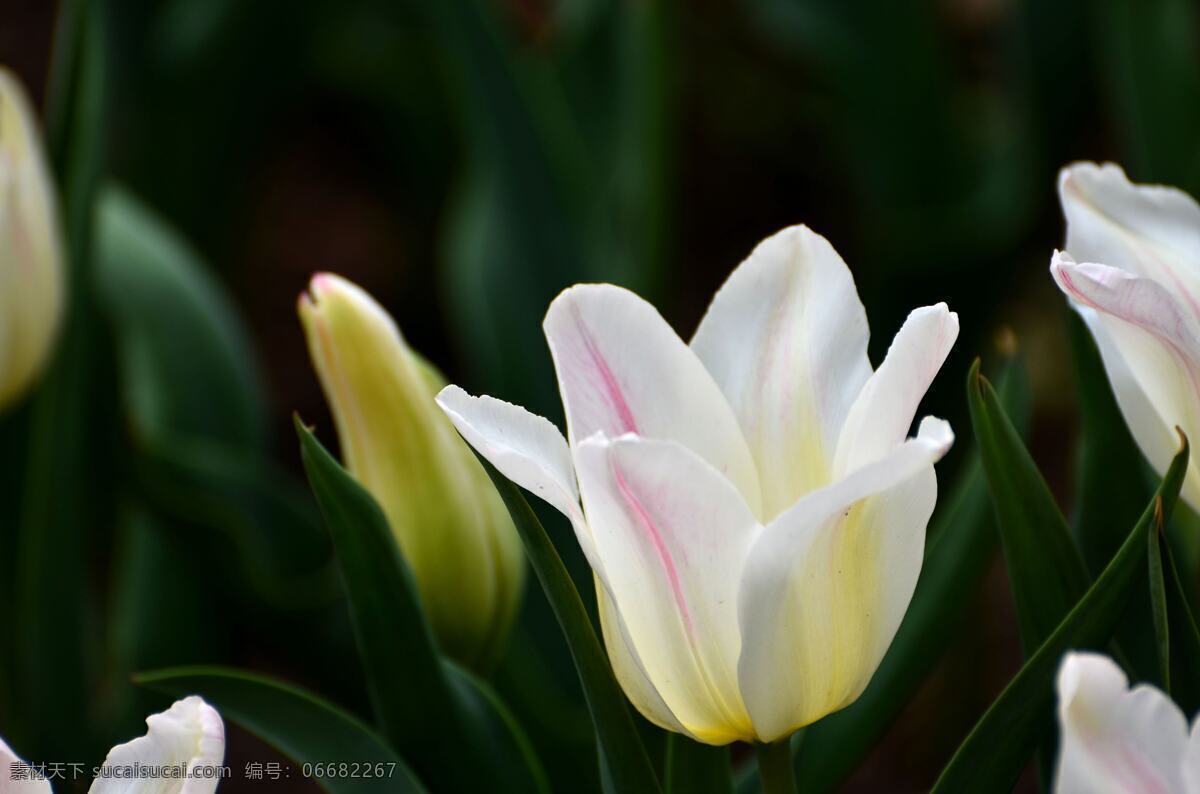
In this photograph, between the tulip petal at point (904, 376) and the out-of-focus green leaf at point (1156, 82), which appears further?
the out-of-focus green leaf at point (1156, 82)

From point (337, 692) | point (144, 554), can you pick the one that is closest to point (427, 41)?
point (144, 554)

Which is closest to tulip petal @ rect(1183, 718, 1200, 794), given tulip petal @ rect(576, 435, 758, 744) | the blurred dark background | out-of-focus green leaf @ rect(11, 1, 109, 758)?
tulip petal @ rect(576, 435, 758, 744)

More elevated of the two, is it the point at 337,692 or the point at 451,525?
the point at 451,525

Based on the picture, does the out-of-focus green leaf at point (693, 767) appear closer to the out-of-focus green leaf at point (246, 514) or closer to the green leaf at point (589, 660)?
the green leaf at point (589, 660)

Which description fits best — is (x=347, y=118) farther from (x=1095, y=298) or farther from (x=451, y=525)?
(x=1095, y=298)

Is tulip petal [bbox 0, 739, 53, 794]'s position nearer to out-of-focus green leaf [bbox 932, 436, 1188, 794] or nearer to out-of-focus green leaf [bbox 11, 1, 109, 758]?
out-of-focus green leaf [bbox 932, 436, 1188, 794]

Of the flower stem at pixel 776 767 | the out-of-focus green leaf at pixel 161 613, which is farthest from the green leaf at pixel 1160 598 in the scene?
the out-of-focus green leaf at pixel 161 613
